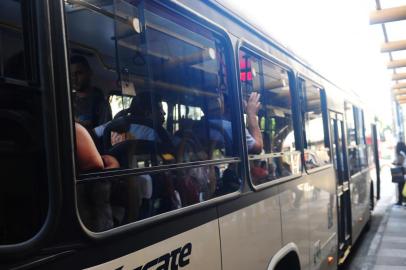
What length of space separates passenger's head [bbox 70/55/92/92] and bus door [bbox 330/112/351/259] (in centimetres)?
405

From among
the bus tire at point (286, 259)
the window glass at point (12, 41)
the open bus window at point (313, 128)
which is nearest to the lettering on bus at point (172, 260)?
the window glass at point (12, 41)

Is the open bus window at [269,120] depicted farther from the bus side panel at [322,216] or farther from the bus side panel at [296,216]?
the bus side panel at [322,216]

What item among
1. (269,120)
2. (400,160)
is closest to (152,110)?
(269,120)

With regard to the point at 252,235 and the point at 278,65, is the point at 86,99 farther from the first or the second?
the point at 278,65

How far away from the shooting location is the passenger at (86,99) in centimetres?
158

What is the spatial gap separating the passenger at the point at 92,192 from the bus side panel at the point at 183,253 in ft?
0.46

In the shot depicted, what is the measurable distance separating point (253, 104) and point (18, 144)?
6.13 ft

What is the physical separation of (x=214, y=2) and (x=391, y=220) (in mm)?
8332

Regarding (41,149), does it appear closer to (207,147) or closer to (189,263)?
(189,263)

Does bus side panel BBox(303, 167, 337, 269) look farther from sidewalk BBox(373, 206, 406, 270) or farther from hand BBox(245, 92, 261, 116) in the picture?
sidewalk BBox(373, 206, 406, 270)

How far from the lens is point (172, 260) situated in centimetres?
187

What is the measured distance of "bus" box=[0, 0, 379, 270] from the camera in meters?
1.34

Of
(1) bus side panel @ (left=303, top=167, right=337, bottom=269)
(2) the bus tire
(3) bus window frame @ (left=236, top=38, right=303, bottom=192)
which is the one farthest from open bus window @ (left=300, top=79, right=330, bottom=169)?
(2) the bus tire

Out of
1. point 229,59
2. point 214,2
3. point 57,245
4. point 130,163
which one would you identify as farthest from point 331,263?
point 57,245
